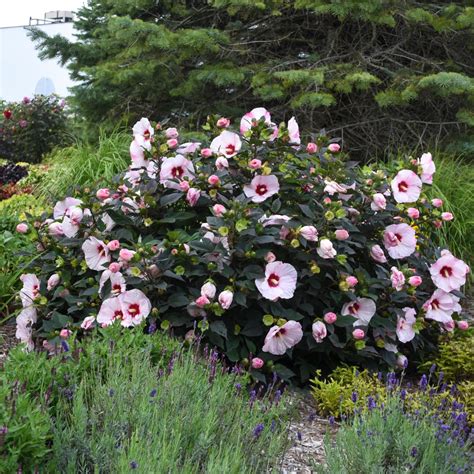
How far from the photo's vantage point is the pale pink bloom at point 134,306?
11.3 ft

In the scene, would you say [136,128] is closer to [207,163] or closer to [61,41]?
[207,163]

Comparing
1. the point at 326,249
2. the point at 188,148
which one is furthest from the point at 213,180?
the point at 326,249

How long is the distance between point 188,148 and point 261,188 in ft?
1.67

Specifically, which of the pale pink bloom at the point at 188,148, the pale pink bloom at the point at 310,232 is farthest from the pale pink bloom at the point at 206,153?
the pale pink bloom at the point at 310,232

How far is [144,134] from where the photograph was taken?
13.4 feet

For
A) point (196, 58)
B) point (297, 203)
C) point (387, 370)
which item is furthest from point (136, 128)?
point (196, 58)

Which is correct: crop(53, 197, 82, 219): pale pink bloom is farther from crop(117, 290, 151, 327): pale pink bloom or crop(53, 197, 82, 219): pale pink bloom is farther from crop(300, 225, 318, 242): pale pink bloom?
crop(300, 225, 318, 242): pale pink bloom

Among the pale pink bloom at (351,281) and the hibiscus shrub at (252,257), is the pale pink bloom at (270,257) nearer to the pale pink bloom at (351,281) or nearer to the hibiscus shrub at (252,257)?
the hibiscus shrub at (252,257)

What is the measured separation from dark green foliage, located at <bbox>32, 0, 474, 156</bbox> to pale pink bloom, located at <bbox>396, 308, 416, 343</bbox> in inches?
135

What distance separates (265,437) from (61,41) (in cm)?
724

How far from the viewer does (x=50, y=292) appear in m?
3.97

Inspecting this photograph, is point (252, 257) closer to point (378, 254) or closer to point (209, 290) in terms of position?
point (209, 290)

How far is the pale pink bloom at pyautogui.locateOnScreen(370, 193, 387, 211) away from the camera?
3934mm

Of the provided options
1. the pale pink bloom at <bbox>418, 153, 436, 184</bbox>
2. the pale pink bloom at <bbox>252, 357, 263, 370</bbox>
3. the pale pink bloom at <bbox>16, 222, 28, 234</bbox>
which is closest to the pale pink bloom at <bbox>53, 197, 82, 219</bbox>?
the pale pink bloom at <bbox>16, 222, 28, 234</bbox>
